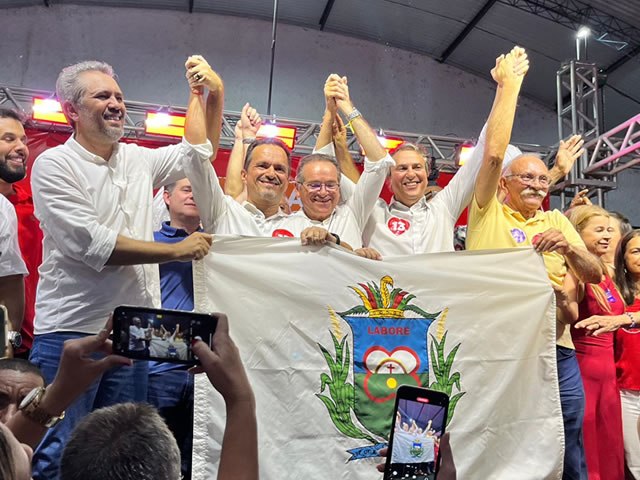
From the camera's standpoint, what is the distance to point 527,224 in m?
3.43

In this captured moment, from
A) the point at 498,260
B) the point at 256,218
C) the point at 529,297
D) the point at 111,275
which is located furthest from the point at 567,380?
the point at 111,275

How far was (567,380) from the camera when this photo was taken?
3195mm

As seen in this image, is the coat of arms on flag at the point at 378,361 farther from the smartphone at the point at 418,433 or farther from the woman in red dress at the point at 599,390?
the smartphone at the point at 418,433

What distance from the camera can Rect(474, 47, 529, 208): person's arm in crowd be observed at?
126 inches

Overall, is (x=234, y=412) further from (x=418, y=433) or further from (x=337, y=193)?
(x=337, y=193)

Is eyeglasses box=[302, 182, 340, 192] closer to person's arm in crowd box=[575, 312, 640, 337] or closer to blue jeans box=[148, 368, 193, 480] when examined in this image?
blue jeans box=[148, 368, 193, 480]

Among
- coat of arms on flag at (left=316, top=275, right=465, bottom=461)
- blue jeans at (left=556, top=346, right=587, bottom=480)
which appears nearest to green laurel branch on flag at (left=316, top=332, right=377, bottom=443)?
coat of arms on flag at (left=316, top=275, right=465, bottom=461)

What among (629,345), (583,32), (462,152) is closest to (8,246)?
(629,345)

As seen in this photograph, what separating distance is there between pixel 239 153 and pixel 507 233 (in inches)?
61.6

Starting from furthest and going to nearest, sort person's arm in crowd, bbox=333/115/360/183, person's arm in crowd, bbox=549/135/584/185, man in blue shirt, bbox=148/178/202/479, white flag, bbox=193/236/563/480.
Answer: person's arm in crowd, bbox=549/135/584/185 → person's arm in crowd, bbox=333/115/360/183 → man in blue shirt, bbox=148/178/202/479 → white flag, bbox=193/236/563/480

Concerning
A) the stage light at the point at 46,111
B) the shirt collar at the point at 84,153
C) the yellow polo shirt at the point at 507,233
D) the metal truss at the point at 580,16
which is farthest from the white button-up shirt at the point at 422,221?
the metal truss at the point at 580,16

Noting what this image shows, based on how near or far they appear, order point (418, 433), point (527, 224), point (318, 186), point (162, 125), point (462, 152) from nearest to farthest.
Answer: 1. point (418, 433)
2. point (318, 186)
3. point (527, 224)
4. point (162, 125)
5. point (462, 152)

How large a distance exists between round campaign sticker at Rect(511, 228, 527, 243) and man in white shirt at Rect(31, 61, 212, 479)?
1.51 m

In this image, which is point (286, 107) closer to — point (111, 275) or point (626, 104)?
point (626, 104)
